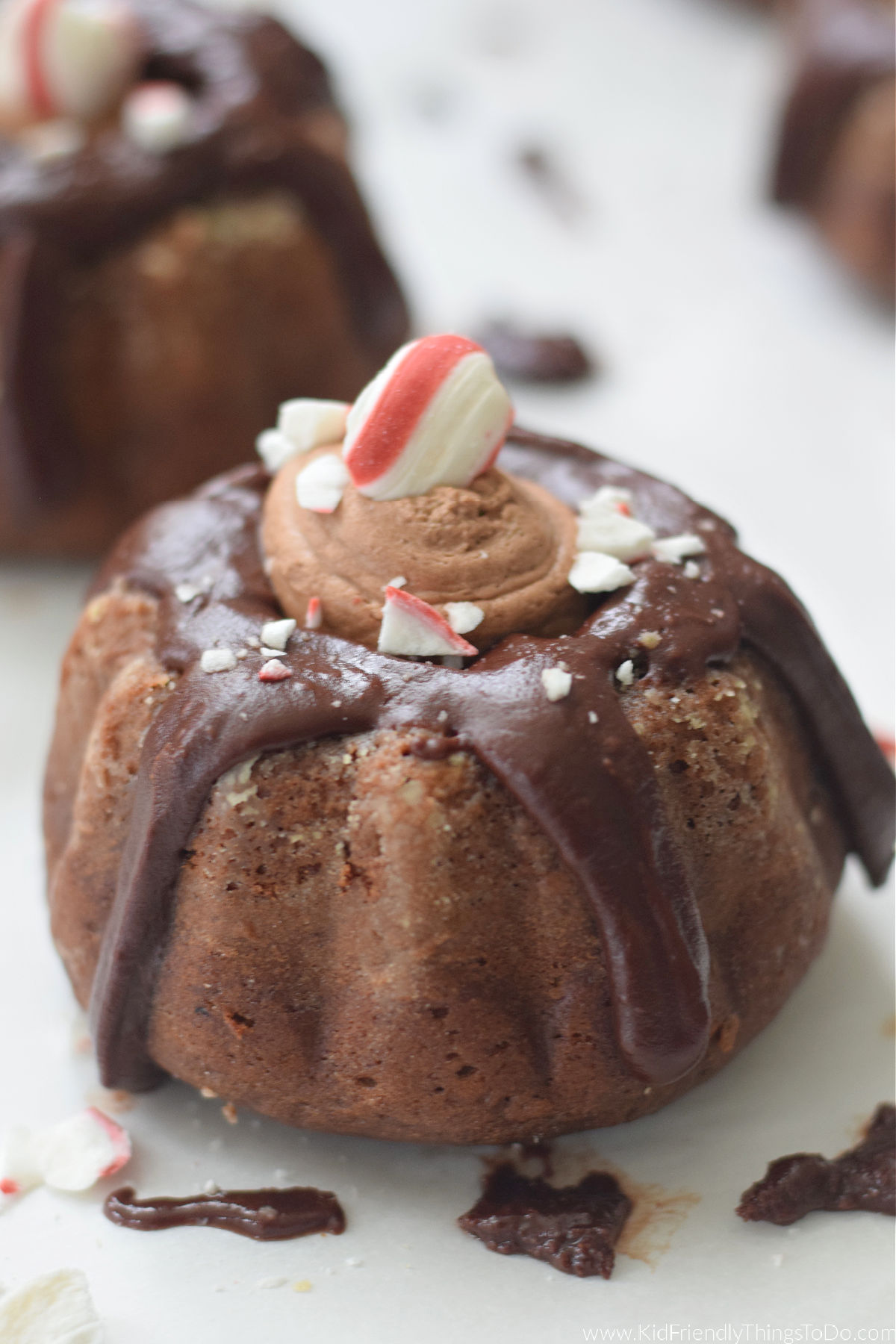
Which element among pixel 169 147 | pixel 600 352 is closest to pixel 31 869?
pixel 169 147

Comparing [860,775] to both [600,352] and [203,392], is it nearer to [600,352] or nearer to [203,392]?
[203,392]

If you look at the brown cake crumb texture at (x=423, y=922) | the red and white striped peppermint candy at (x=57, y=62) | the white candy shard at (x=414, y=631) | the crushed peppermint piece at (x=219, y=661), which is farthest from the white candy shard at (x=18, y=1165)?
the red and white striped peppermint candy at (x=57, y=62)

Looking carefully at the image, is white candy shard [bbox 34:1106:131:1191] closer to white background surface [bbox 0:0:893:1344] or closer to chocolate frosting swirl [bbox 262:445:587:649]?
white background surface [bbox 0:0:893:1344]

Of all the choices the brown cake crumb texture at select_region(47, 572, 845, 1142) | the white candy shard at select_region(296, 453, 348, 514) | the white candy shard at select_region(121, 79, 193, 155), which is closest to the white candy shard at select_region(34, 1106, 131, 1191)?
the brown cake crumb texture at select_region(47, 572, 845, 1142)

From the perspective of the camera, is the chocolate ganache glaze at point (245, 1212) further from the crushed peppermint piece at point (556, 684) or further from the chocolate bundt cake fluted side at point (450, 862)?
the crushed peppermint piece at point (556, 684)

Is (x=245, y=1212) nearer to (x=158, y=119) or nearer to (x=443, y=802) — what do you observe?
(x=443, y=802)

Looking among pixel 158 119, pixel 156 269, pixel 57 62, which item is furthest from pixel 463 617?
pixel 57 62
